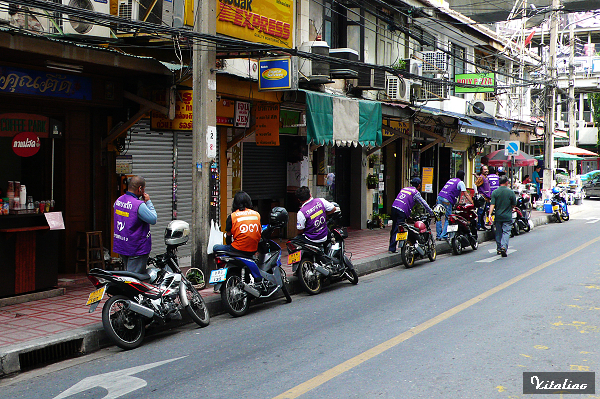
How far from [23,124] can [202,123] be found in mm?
2866

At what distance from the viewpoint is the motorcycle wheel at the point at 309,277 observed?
966cm

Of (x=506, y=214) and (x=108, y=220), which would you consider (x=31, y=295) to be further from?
(x=506, y=214)

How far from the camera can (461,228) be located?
14430 millimetres

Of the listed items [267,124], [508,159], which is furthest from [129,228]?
[508,159]

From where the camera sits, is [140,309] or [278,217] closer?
[140,309]

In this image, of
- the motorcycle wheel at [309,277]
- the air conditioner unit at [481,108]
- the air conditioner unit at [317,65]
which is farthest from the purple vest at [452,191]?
the air conditioner unit at [481,108]

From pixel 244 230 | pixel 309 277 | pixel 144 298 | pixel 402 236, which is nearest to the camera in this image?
pixel 144 298

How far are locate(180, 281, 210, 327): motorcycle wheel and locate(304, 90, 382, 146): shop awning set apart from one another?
5.58m

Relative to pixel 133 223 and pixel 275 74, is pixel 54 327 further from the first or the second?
pixel 275 74

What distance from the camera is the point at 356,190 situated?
19.0 m

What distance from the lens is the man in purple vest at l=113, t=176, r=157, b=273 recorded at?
7.46 meters

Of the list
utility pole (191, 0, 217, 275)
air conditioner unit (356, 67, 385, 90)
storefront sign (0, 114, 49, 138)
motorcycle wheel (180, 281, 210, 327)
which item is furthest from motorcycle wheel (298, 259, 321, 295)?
air conditioner unit (356, 67, 385, 90)

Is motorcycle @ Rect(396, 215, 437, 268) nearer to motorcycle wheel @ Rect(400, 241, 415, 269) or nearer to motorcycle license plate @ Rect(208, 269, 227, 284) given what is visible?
motorcycle wheel @ Rect(400, 241, 415, 269)

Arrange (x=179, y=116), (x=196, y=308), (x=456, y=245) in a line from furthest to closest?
(x=456, y=245), (x=179, y=116), (x=196, y=308)
